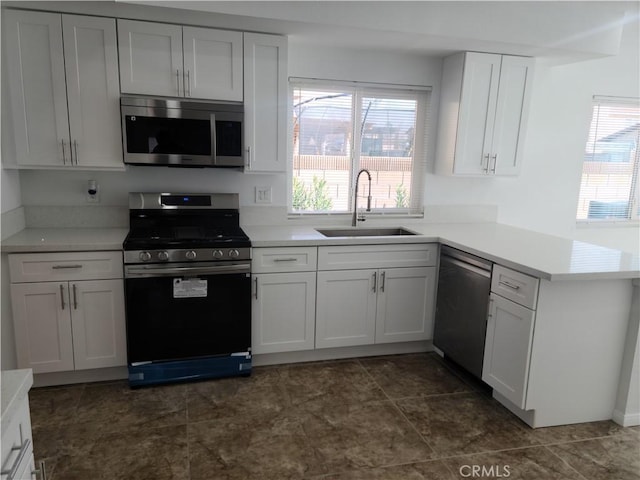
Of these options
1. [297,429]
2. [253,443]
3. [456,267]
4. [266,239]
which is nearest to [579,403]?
[456,267]

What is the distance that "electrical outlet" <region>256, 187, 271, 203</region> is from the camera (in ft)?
11.2

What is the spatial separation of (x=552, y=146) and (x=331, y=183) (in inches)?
80.1

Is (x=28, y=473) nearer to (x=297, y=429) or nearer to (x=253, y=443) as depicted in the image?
(x=253, y=443)

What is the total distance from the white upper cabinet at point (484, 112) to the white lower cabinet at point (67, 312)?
249 cm

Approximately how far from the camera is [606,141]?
14.1 ft

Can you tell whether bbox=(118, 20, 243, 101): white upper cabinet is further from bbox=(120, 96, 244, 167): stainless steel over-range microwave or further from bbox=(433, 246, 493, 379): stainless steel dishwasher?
bbox=(433, 246, 493, 379): stainless steel dishwasher

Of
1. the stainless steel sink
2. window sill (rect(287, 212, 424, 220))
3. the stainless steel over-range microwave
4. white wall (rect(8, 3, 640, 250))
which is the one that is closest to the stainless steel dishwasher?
the stainless steel sink

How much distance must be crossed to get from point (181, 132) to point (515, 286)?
2156mm

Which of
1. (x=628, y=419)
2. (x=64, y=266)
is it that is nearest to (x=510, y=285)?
(x=628, y=419)

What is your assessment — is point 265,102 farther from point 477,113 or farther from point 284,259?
point 477,113

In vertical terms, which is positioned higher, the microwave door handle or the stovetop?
the microwave door handle

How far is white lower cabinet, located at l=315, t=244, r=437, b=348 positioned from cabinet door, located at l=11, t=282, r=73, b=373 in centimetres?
155

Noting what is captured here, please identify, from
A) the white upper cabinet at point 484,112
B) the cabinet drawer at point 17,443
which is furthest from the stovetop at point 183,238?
the white upper cabinet at point 484,112

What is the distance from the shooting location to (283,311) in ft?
9.95
